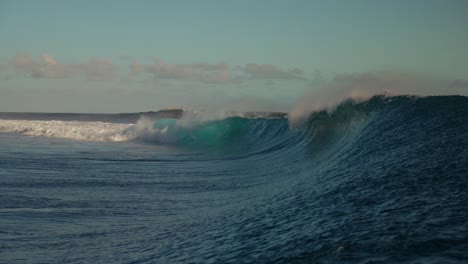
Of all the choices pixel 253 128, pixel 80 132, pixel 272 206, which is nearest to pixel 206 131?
pixel 253 128

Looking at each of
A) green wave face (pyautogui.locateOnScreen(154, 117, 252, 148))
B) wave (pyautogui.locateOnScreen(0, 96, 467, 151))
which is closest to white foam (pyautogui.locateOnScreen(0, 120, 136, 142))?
wave (pyautogui.locateOnScreen(0, 96, 467, 151))

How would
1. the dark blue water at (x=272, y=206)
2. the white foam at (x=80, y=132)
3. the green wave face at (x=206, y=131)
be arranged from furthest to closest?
the white foam at (x=80, y=132), the green wave face at (x=206, y=131), the dark blue water at (x=272, y=206)

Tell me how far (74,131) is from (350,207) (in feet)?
114

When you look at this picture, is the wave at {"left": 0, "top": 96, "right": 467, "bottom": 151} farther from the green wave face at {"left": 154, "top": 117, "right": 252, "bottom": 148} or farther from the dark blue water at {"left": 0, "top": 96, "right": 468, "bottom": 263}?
Answer: the dark blue water at {"left": 0, "top": 96, "right": 468, "bottom": 263}

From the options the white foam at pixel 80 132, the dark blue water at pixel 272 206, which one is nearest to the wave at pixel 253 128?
the white foam at pixel 80 132

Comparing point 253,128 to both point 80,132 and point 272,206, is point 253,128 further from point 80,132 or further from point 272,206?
point 272,206

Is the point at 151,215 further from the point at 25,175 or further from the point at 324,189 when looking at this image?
the point at 25,175

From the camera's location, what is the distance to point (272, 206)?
8.21 meters

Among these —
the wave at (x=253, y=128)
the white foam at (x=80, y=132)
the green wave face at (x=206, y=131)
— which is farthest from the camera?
the white foam at (x=80, y=132)

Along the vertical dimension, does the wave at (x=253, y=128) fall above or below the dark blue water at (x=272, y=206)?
above

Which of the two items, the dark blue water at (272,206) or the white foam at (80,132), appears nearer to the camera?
the dark blue water at (272,206)

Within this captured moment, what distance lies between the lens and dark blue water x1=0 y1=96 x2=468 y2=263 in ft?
16.9

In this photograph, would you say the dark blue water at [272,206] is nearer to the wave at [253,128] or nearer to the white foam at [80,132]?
the wave at [253,128]

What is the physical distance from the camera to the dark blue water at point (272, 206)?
16.9 ft
